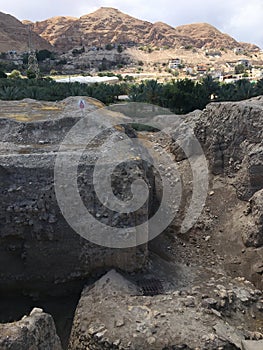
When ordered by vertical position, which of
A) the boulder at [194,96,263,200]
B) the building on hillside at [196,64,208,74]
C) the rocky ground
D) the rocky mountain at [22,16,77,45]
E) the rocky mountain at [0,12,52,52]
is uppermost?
the rocky mountain at [22,16,77,45]

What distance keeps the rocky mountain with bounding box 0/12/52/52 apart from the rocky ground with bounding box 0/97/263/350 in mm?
98268

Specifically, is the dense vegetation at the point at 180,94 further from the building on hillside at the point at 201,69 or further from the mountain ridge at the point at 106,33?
the mountain ridge at the point at 106,33

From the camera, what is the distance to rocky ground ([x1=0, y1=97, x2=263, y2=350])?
768 cm

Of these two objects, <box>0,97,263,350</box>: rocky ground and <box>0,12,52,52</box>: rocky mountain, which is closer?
<box>0,97,263,350</box>: rocky ground

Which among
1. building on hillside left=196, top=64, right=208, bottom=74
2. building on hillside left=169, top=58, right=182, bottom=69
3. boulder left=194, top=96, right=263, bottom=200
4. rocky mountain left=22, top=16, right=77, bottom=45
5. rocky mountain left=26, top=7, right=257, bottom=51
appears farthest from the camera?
rocky mountain left=22, top=16, right=77, bottom=45

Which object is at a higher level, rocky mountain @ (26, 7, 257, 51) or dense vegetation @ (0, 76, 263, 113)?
rocky mountain @ (26, 7, 257, 51)

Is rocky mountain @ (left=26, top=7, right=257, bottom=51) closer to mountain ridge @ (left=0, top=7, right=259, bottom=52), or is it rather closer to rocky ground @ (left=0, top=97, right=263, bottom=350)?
mountain ridge @ (left=0, top=7, right=259, bottom=52)

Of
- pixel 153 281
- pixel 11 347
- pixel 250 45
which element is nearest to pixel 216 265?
pixel 153 281

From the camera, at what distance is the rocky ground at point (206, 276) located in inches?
302

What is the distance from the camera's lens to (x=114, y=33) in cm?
13600

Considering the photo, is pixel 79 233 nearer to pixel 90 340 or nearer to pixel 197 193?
pixel 90 340

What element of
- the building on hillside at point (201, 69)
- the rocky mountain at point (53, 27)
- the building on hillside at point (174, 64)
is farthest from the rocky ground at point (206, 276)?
the rocky mountain at point (53, 27)

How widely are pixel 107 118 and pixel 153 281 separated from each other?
21.2ft

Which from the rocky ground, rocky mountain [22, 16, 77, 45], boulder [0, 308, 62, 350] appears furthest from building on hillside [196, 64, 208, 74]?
boulder [0, 308, 62, 350]
